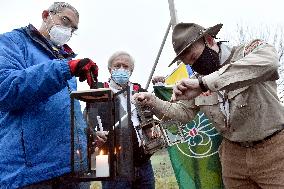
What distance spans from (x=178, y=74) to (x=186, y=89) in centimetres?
227

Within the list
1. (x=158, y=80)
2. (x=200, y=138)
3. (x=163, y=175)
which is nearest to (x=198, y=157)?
(x=200, y=138)

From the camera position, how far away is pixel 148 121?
3.52m

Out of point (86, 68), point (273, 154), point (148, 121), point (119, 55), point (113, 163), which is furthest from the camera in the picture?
point (119, 55)

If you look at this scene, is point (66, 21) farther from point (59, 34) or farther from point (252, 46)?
point (252, 46)

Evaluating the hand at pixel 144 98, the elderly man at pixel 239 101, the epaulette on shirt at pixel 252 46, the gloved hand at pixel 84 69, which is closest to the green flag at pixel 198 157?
the elderly man at pixel 239 101

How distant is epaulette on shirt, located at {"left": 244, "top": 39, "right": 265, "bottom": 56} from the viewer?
3.19 meters

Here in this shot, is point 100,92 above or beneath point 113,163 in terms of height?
above

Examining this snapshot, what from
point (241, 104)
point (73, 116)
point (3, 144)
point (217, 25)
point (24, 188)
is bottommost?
point (24, 188)

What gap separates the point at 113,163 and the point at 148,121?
1.45 meters

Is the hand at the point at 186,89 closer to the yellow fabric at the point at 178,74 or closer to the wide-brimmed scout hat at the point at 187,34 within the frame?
the wide-brimmed scout hat at the point at 187,34

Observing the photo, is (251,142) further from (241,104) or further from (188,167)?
(188,167)

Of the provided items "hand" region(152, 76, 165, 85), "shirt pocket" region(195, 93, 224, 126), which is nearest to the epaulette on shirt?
"shirt pocket" region(195, 93, 224, 126)

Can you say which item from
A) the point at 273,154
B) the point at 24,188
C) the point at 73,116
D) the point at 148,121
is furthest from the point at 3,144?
the point at 273,154

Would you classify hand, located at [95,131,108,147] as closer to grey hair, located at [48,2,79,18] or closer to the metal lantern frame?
the metal lantern frame
